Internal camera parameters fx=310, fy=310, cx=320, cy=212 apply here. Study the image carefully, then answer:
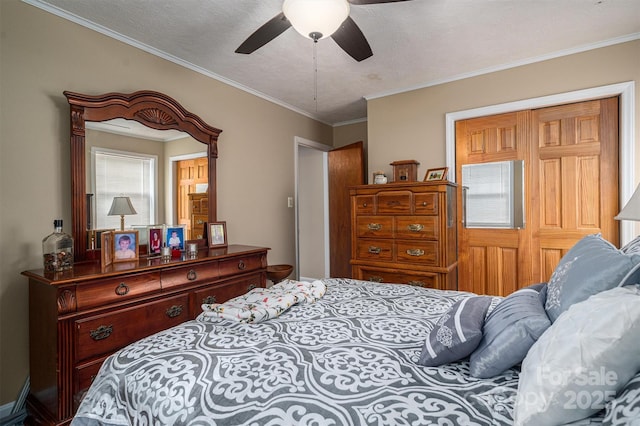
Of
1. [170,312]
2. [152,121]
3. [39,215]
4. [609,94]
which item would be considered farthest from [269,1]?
[609,94]

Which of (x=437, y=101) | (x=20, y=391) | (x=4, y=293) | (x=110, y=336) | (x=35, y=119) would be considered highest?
(x=437, y=101)

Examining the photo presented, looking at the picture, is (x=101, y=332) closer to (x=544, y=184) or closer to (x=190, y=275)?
(x=190, y=275)

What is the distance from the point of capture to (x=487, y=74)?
10.1 ft

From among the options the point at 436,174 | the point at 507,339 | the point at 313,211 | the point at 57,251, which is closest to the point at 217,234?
the point at 57,251

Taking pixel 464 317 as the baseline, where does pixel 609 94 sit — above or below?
above

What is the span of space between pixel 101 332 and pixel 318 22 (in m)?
2.09

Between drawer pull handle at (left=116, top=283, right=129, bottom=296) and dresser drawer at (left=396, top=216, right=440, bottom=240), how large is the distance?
87.2 inches

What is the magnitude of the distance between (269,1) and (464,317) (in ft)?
6.87

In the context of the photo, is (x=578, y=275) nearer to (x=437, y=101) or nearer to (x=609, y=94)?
(x=609, y=94)

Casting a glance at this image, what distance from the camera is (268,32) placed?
1892 millimetres

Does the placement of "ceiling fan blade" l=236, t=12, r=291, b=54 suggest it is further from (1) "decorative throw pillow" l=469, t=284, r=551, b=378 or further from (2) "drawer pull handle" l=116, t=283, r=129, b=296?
(1) "decorative throw pillow" l=469, t=284, r=551, b=378

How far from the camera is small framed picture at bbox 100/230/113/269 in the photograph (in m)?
1.94

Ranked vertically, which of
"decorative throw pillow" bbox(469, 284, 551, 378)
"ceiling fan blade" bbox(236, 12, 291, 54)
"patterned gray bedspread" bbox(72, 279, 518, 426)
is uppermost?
"ceiling fan blade" bbox(236, 12, 291, 54)

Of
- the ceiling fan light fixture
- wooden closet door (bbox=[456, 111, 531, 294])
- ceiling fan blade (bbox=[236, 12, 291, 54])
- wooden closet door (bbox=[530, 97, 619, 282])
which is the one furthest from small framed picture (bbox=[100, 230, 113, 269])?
wooden closet door (bbox=[530, 97, 619, 282])
